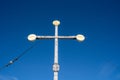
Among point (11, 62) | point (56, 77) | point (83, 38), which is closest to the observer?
point (56, 77)

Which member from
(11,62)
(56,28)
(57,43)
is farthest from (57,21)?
(11,62)

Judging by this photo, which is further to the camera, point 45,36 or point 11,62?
point 11,62

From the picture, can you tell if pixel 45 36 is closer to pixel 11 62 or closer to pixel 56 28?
pixel 56 28

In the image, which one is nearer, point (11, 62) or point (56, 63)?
point (56, 63)

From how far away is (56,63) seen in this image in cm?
1217

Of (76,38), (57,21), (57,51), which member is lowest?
(57,51)

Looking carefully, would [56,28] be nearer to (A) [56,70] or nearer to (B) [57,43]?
(B) [57,43]

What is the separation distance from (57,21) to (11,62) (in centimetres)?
434

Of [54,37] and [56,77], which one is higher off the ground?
[54,37]

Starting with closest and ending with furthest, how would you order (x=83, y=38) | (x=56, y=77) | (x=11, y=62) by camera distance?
(x=56, y=77) → (x=83, y=38) → (x=11, y=62)

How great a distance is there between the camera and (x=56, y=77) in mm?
11875

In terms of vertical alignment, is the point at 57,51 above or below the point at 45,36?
below

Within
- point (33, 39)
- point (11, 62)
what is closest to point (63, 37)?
point (33, 39)

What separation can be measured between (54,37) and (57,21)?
34.0 inches
